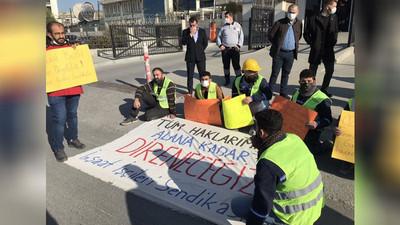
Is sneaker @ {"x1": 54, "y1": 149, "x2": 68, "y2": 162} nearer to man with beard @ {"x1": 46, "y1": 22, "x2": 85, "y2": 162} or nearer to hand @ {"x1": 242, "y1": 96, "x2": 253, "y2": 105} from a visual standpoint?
man with beard @ {"x1": 46, "y1": 22, "x2": 85, "y2": 162}

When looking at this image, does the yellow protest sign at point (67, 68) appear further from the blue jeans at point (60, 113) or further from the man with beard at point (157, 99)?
the man with beard at point (157, 99)

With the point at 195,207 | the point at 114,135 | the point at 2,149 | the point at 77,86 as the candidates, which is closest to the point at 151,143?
the point at 114,135

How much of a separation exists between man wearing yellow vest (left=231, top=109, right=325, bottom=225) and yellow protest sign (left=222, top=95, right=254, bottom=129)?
7.77 feet

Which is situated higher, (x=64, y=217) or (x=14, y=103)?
(x=14, y=103)

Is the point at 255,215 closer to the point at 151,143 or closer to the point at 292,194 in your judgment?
the point at 292,194

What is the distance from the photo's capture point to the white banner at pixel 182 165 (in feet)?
10.3

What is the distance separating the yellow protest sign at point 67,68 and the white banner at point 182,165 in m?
1.08

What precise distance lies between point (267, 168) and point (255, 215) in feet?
1.28

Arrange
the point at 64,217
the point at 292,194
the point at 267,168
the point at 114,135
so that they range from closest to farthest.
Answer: the point at 267,168
the point at 292,194
the point at 64,217
the point at 114,135

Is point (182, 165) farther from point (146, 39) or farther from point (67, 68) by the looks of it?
point (146, 39)

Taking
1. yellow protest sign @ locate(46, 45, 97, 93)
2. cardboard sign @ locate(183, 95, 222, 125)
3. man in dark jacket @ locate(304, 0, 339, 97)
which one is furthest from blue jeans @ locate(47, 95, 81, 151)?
man in dark jacket @ locate(304, 0, 339, 97)

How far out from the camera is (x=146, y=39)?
55.0ft

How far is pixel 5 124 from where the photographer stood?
2.10 ft

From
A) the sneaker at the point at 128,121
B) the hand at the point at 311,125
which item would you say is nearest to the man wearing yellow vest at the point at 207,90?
the sneaker at the point at 128,121
